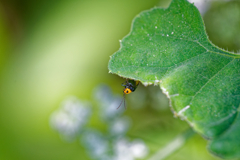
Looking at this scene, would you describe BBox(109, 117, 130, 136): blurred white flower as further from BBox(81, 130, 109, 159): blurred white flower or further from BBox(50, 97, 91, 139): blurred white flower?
BBox(50, 97, 91, 139): blurred white flower

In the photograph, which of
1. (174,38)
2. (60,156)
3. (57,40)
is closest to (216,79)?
(174,38)

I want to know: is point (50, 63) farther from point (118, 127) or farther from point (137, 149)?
point (137, 149)

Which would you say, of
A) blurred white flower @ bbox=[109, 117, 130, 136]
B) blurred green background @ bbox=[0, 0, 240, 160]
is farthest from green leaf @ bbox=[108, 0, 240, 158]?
blurred green background @ bbox=[0, 0, 240, 160]

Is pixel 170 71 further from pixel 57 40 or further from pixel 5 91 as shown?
pixel 5 91

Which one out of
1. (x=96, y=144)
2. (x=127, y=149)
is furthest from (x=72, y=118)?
(x=127, y=149)

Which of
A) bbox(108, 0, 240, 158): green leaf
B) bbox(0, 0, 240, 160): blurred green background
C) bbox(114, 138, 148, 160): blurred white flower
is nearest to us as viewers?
bbox(108, 0, 240, 158): green leaf

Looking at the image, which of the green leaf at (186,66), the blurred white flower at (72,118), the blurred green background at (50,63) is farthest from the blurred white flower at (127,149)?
the green leaf at (186,66)
